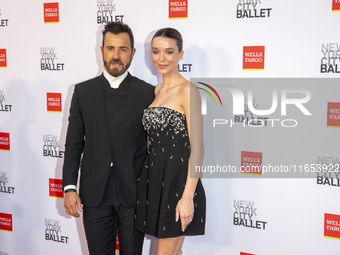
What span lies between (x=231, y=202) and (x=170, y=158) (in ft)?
2.84

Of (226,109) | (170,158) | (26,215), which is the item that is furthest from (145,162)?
(26,215)

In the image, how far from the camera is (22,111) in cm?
316

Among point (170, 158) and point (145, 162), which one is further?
point (145, 162)

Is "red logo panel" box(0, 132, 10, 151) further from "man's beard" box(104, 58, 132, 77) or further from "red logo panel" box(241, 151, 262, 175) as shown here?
"red logo panel" box(241, 151, 262, 175)

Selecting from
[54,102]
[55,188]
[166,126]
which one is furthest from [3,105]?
[166,126]

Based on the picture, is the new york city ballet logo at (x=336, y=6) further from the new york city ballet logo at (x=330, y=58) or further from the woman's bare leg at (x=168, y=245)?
the woman's bare leg at (x=168, y=245)

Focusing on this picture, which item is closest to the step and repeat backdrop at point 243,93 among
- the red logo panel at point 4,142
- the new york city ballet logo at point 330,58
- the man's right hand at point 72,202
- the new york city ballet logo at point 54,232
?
the new york city ballet logo at point 330,58

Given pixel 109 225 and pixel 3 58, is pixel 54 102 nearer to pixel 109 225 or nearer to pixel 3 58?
pixel 3 58

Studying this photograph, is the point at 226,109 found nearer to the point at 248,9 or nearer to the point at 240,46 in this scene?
the point at 240,46

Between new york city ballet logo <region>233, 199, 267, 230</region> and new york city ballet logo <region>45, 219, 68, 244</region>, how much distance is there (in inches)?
63.0

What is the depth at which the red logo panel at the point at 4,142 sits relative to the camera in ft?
10.7

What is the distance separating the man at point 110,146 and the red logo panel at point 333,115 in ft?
3.91

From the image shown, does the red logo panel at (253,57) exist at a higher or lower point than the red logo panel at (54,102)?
higher

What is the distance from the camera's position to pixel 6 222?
338 centimetres
